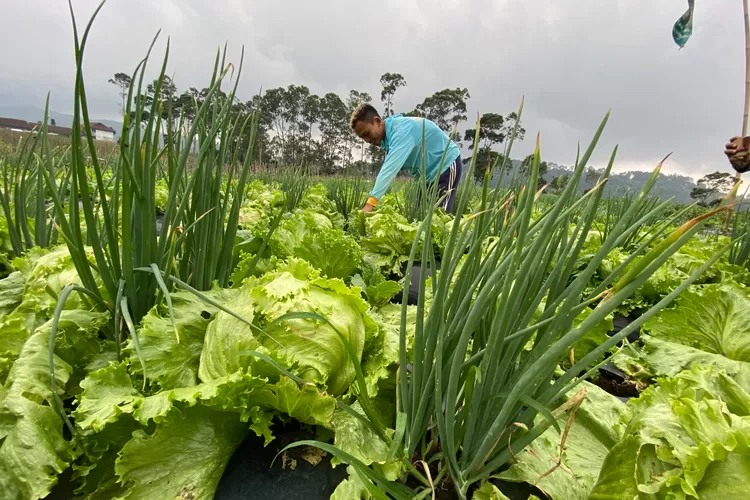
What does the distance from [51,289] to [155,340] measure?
48cm

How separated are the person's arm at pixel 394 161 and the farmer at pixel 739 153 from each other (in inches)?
99.0

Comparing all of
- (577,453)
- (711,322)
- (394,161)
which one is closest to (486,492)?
(577,453)

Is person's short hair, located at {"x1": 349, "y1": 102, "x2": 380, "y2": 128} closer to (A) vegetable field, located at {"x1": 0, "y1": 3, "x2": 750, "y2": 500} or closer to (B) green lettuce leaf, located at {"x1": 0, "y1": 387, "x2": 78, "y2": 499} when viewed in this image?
(A) vegetable field, located at {"x1": 0, "y1": 3, "x2": 750, "y2": 500}

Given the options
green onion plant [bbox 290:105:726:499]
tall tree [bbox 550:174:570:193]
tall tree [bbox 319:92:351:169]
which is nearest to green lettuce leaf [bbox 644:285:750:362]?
tall tree [bbox 550:174:570:193]

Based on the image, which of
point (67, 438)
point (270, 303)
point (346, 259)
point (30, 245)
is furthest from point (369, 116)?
point (67, 438)

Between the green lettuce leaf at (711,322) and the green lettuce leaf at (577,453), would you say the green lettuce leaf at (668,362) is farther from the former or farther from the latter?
the green lettuce leaf at (577,453)

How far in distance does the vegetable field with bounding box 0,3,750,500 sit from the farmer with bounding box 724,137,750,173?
32.0 inches

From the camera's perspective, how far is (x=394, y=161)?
3.89m

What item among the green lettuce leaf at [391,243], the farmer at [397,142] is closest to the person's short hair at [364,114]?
the farmer at [397,142]

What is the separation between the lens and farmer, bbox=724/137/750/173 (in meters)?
1.59

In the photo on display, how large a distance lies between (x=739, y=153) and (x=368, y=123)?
326 cm

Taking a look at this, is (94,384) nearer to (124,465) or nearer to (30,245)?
(124,465)

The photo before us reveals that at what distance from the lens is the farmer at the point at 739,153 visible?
1.59m

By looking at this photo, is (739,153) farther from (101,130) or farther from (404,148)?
(101,130)
